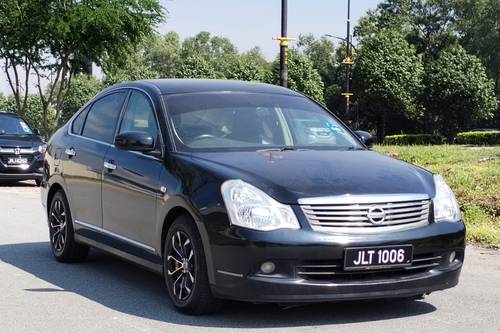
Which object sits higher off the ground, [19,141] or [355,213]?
[355,213]

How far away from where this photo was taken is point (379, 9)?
260 feet

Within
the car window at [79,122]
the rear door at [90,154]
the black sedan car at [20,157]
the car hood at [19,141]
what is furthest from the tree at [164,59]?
the rear door at [90,154]

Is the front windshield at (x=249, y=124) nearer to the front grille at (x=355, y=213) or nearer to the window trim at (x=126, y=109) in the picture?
the window trim at (x=126, y=109)

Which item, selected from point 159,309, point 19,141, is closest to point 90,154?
point 159,309

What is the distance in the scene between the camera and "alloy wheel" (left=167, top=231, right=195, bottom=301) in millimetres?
5344

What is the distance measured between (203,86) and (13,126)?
43.5 feet

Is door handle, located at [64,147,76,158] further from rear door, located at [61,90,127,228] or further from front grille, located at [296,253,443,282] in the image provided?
front grille, located at [296,253,443,282]

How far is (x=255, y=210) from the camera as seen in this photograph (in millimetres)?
4918

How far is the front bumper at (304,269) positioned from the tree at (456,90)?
43.3 metres

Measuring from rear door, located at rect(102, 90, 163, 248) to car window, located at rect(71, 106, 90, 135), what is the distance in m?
0.98

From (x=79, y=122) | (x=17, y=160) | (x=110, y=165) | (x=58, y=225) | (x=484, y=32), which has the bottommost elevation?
(x=17, y=160)

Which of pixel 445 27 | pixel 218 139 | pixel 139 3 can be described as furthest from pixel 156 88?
pixel 445 27

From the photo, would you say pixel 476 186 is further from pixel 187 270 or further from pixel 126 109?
pixel 187 270

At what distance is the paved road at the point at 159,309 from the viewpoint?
5180 millimetres
